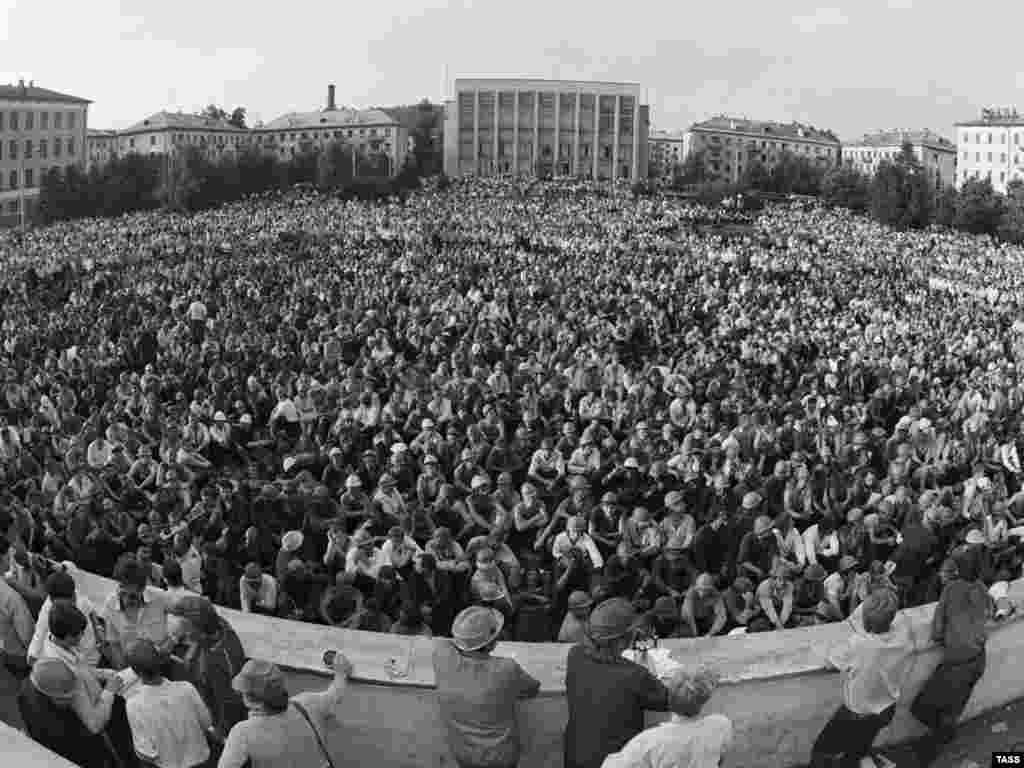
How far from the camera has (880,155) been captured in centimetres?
12975

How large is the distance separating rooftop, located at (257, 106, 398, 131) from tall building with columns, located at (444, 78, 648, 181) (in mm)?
11492

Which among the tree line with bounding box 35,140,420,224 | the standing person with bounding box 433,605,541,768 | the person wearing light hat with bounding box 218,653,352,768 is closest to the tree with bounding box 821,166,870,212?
Answer: the tree line with bounding box 35,140,420,224

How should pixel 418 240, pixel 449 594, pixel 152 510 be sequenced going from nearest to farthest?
pixel 449 594 < pixel 152 510 < pixel 418 240

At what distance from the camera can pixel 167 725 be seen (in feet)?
13.8

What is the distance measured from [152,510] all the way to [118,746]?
450cm

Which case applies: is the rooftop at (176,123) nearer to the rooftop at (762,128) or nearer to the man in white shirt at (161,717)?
the rooftop at (762,128)

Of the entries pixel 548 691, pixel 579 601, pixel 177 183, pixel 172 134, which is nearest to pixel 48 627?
pixel 548 691

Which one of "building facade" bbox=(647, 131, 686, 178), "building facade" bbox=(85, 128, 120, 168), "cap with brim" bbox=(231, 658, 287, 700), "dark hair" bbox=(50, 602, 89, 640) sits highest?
"building facade" bbox=(647, 131, 686, 178)

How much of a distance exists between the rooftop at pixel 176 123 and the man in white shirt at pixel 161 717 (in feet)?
367

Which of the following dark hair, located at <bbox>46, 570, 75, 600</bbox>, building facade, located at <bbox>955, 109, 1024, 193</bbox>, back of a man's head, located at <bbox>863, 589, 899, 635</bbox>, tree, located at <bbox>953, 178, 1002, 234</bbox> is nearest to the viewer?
back of a man's head, located at <bbox>863, 589, 899, 635</bbox>

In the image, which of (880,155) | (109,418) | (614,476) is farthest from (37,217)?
(880,155)

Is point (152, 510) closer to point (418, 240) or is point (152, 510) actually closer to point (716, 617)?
point (716, 617)

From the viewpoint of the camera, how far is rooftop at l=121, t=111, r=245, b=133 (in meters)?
109

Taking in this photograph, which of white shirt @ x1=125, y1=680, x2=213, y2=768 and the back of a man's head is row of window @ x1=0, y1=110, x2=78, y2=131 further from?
the back of a man's head
